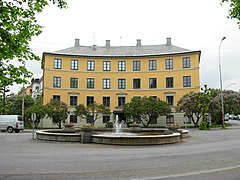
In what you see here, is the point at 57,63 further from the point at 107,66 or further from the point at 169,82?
the point at 169,82

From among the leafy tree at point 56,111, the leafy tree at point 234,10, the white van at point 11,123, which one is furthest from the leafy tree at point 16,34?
the leafy tree at point 56,111

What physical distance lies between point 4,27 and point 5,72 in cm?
145

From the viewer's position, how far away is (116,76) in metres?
56.1

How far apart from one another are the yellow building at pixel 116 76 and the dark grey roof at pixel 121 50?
0.20 meters

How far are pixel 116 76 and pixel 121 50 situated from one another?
695 centimetres

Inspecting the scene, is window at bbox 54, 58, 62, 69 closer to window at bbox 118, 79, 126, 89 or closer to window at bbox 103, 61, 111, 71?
window at bbox 103, 61, 111, 71

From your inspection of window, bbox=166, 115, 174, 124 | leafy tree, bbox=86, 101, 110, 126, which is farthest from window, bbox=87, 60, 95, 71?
window, bbox=166, 115, 174, 124

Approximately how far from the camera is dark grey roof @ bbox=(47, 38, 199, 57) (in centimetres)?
5619

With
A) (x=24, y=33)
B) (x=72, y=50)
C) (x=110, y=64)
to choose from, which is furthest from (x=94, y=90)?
(x=24, y=33)

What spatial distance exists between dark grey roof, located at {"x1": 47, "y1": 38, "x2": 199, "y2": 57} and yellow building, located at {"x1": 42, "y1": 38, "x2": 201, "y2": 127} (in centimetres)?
20

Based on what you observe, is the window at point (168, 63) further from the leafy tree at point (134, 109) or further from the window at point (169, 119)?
the leafy tree at point (134, 109)

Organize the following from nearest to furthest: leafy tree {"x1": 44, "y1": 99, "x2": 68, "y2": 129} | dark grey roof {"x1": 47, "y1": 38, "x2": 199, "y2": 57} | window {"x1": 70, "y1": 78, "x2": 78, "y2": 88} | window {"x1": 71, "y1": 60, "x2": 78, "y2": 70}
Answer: leafy tree {"x1": 44, "y1": 99, "x2": 68, "y2": 129}, window {"x1": 70, "y1": 78, "x2": 78, "y2": 88}, window {"x1": 71, "y1": 60, "x2": 78, "y2": 70}, dark grey roof {"x1": 47, "y1": 38, "x2": 199, "y2": 57}

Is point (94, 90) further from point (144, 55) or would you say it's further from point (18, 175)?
point (18, 175)

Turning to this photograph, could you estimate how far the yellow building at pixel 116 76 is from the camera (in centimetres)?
5344
